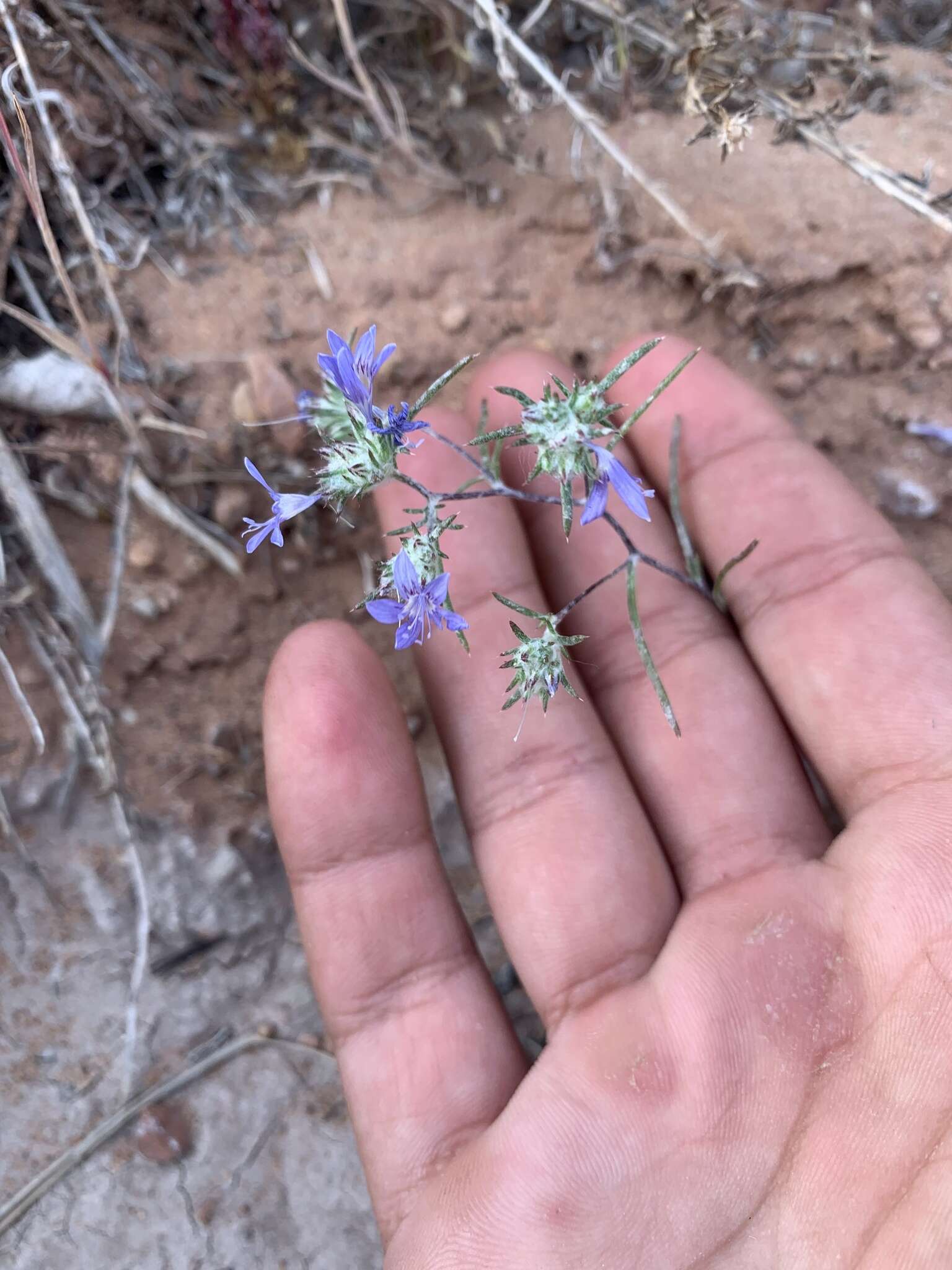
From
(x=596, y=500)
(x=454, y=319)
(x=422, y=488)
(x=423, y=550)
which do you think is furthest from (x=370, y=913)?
(x=454, y=319)

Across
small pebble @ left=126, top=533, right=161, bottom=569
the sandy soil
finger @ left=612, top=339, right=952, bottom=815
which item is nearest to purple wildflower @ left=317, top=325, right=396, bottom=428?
the sandy soil

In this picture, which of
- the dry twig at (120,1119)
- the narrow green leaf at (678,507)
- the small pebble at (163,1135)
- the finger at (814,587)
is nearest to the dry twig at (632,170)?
the finger at (814,587)

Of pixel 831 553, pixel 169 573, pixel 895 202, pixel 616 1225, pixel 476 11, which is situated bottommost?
pixel 616 1225

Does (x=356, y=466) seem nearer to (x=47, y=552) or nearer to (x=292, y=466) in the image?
(x=292, y=466)

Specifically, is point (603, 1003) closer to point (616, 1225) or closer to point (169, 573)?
point (616, 1225)

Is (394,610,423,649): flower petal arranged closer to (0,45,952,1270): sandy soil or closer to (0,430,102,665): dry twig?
(0,45,952,1270): sandy soil

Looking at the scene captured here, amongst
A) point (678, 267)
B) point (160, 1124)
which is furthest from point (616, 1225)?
point (678, 267)

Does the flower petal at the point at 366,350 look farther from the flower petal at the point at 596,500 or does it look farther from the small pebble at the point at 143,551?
the small pebble at the point at 143,551
